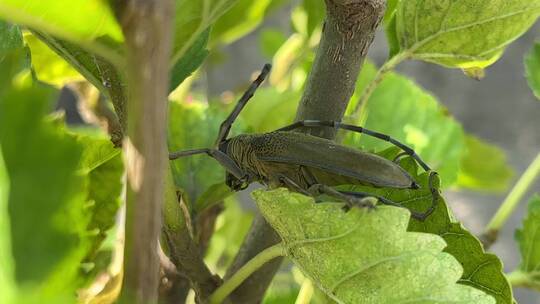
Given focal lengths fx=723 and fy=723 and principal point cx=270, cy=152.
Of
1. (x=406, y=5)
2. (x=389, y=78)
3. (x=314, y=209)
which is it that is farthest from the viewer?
(x=389, y=78)

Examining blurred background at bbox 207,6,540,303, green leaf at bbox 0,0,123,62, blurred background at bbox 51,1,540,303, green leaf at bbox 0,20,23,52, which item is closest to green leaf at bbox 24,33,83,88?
green leaf at bbox 0,20,23,52

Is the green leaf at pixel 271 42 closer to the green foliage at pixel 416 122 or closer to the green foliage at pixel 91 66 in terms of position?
the green foliage at pixel 416 122

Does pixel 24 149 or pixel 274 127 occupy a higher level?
pixel 24 149

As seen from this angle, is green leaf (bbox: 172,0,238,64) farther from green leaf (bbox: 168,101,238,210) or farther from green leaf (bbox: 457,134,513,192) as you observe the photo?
green leaf (bbox: 457,134,513,192)

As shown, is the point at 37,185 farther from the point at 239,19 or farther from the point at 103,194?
the point at 239,19

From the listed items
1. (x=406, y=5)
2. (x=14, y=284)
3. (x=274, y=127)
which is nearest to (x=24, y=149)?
(x=14, y=284)

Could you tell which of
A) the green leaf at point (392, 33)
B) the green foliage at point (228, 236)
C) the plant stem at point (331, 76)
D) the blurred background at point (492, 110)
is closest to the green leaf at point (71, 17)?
the plant stem at point (331, 76)

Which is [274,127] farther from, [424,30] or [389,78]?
[424,30]
